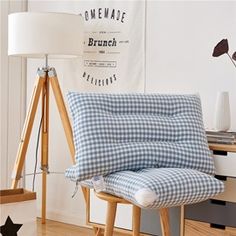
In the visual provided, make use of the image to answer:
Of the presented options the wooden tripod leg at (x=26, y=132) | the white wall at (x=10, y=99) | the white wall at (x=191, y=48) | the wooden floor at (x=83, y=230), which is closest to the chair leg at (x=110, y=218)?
the wooden floor at (x=83, y=230)

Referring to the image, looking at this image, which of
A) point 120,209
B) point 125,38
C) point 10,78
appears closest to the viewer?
point 120,209

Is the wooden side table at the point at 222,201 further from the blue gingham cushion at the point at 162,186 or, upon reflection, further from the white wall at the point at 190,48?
the white wall at the point at 190,48

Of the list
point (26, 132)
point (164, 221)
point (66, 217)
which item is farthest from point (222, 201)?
point (66, 217)

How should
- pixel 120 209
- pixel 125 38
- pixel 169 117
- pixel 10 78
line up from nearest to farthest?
pixel 169 117
pixel 120 209
pixel 125 38
pixel 10 78

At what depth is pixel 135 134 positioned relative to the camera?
7.59ft

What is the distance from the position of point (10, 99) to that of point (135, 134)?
182cm

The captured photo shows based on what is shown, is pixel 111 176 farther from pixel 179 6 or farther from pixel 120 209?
pixel 179 6

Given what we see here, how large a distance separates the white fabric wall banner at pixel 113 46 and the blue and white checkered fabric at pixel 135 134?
902mm

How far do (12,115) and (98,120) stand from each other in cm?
180

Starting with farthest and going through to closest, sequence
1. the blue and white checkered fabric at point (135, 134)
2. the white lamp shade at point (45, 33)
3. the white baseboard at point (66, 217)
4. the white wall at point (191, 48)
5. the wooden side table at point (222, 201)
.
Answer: the white baseboard at point (66, 217) → the white lamp shade at point (45, 33) → the white wall at point (191, 48) → the wooden side table at point (222, 201) → the blue and white checkered fabric at point (135, 134)

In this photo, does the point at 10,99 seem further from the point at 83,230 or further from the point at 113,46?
the point at 83,230

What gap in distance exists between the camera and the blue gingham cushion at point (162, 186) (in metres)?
1.96

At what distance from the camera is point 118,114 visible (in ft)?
7.71

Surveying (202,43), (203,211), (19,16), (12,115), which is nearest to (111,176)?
(203,211)
